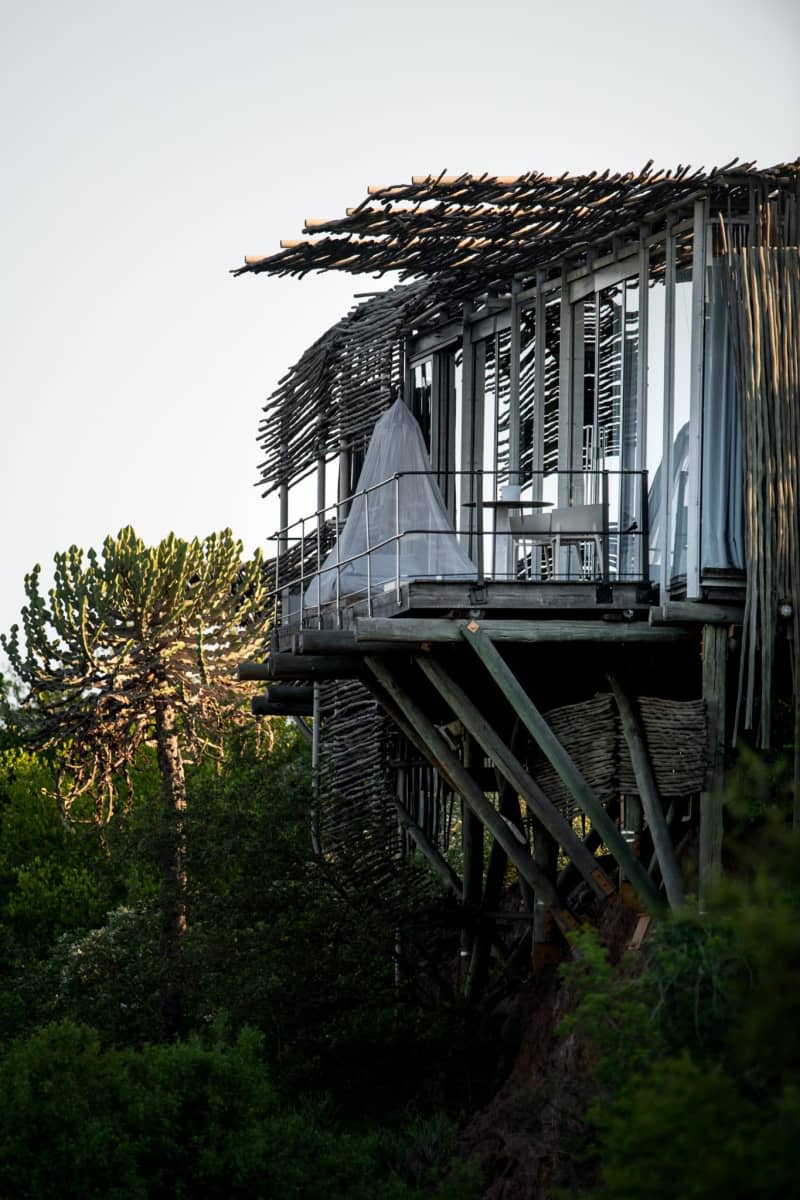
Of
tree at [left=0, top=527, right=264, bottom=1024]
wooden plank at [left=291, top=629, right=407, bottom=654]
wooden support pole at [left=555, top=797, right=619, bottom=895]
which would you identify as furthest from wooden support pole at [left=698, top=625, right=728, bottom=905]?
tree at [left=0, top=527, right=264, bottom=1024]

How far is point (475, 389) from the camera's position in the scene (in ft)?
61.6

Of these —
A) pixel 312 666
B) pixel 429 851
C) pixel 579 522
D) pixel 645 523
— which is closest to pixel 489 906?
pixel 429 851

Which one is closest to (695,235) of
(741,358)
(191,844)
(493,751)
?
(741,358)

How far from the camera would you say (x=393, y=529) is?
17.7 m

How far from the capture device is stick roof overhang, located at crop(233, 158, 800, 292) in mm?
13945

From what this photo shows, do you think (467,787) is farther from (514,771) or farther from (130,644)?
(130,644)

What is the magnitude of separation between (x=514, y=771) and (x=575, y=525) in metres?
2.07

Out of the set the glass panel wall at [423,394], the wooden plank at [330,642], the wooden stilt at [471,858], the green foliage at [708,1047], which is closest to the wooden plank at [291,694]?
the wooden stilt at [471,858]

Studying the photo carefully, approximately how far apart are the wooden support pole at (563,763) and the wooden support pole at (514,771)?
0.58 m

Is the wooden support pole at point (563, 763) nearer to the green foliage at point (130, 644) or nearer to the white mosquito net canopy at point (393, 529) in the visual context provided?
the white mosquito net canopy at point (393, 529)

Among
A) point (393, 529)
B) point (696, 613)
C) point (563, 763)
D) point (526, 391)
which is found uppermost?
point (526, 391)

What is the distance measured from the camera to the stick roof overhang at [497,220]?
45.8 feet

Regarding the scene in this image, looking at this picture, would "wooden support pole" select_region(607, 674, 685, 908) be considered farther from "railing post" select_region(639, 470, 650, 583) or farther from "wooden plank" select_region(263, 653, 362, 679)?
"wooden plank" select_region(263, 653, 362, 679)

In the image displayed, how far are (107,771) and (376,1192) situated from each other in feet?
56.0
